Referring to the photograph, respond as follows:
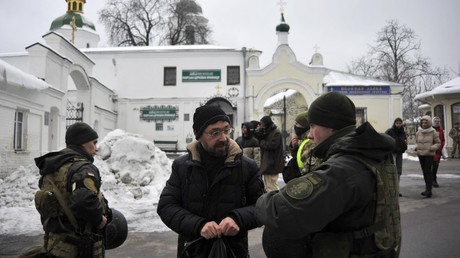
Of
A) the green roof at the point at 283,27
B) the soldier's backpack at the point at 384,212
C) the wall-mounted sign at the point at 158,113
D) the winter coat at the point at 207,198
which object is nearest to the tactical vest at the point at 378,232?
the soldier's backpack at the point at 384,212

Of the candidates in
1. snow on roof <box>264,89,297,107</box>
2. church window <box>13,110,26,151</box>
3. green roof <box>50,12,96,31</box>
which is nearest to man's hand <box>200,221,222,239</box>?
church window <box>13,110,26,151</box>

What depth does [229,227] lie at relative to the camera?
2.28 meters

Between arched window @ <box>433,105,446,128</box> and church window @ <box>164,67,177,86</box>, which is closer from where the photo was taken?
arched window @ <box>433,105,446,128</box>

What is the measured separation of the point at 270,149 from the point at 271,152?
9cm

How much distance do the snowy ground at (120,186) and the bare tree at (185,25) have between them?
26.8 m

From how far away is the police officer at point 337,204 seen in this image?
5.35ft

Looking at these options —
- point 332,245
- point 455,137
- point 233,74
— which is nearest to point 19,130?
point 332,245

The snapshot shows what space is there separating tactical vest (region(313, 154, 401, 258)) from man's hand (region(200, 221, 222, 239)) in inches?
28.3

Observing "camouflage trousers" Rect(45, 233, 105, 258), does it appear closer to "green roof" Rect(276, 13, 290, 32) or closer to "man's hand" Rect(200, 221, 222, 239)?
"man's hand" Rect(200, 221, 222, 239)

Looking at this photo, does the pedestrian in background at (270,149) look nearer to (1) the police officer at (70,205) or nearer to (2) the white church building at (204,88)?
(1) the police officer at (70,205)

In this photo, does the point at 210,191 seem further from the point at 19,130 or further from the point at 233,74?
the point at 233,74

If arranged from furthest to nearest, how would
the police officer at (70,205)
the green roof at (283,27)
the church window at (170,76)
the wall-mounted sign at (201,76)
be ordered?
the church window at (170,76)
the wall-mounted sign at (201,76)
the green roof at (283,27)
the police officer at (70,205)

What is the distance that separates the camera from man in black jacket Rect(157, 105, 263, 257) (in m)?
2.36

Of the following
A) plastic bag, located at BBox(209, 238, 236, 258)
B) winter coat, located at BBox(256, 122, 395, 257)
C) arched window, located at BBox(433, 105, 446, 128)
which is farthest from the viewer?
arched window, located at BBox(433, 105, 446, 128)
